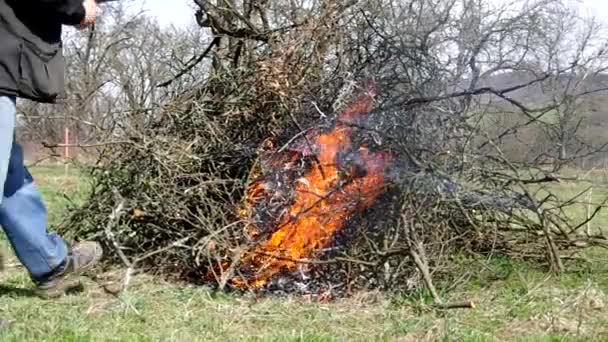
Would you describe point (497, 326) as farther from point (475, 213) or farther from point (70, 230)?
point (70, 230)

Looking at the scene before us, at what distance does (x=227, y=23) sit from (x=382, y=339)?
2.69 metres

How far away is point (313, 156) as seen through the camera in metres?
4.45

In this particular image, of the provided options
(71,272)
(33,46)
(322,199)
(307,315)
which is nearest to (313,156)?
(322,199)

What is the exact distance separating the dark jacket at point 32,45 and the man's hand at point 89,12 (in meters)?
0.03

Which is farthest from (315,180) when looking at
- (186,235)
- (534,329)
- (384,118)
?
(534,329)

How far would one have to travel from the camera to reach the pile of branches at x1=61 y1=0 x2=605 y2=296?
427 cm

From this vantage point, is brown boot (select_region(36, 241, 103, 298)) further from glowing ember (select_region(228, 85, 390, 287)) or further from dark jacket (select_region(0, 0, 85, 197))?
glowing ember (select_region(228, 85, 390, 287))

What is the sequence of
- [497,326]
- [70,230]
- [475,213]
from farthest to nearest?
[70,230], [475,213], [497,326]

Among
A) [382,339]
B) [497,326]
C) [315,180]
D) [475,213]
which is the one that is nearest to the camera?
[382,339]

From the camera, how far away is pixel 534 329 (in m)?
3.46

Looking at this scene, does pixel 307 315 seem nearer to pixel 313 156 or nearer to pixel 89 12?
pixel 313 156

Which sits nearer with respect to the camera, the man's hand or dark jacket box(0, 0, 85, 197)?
dark jacket box(0, 0, 85, 197)

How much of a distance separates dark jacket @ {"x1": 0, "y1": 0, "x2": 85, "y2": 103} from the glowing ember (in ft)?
4.42

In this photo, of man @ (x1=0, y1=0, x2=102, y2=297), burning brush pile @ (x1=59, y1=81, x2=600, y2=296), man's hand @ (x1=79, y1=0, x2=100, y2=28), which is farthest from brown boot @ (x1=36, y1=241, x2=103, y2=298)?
man's hand @ (x1=79, y1=0, x2=100, y2=28)
